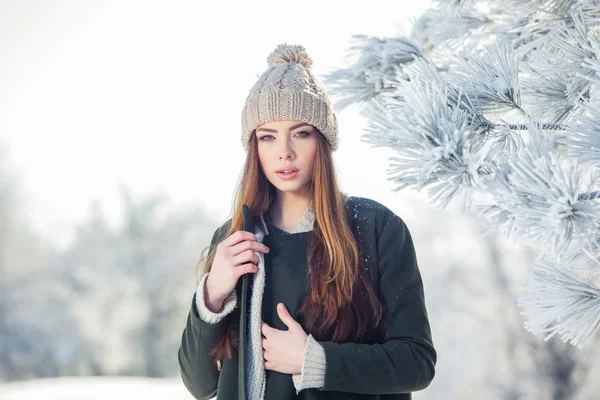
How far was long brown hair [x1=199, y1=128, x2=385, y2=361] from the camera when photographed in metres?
1.02

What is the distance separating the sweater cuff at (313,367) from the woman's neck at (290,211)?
0.94 feet

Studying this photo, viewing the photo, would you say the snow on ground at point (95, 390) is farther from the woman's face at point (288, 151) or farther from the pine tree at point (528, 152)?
the pine tree at point (528, 152)

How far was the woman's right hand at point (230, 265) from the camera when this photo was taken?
1.00 metres

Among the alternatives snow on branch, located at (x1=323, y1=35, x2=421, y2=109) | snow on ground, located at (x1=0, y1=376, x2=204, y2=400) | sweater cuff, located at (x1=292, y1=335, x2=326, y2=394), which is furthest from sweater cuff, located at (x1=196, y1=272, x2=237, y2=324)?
snow on ground, located at (x1=0, y1=376, x2=204, y2=400)

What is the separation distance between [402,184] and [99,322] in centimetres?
837

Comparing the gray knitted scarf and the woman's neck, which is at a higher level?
the woman's neck

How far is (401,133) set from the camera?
653 millimetres

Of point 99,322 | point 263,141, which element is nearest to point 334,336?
point 263,141

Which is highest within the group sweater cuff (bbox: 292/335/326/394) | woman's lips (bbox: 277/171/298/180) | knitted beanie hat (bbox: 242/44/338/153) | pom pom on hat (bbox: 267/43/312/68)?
pom pom on hat (bbox: 267/43/312/68)

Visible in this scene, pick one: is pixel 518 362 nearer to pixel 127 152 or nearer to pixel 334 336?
pixel 334 336

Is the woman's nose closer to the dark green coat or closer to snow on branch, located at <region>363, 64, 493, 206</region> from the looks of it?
the dark green coat

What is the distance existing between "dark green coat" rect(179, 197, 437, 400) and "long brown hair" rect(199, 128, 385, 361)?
0.9 inches

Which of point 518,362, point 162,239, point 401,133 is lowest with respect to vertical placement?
point 518,362

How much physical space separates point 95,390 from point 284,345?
2.30 metres
